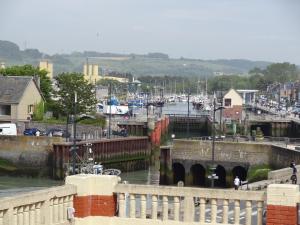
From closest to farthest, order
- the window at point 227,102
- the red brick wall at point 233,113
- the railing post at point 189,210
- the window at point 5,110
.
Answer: the railing post at point 189,210 → the window at point 5,110 → the red brick wall at point 233,113 → the window at point 227,102

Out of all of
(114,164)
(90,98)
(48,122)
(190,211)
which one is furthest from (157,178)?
(190,211)

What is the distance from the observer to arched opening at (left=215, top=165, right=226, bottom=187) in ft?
230

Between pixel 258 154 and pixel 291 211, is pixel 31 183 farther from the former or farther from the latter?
pixel 291 211

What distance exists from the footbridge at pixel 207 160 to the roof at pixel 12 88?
31443mm

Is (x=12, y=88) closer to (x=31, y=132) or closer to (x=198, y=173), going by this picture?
(x=31, y=132)

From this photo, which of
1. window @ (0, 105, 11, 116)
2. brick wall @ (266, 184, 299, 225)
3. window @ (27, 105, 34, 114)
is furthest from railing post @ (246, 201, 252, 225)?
window @ (27, 105, 34, 114)

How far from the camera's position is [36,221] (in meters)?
18.3

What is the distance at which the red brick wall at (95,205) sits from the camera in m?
19.7

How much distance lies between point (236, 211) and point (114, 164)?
6455cm

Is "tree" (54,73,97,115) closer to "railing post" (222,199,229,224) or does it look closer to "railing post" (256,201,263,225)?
"railing post" (222,199,229,224)

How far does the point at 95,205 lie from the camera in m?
19.8

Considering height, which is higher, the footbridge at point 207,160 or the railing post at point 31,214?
the railing post at point 31,214

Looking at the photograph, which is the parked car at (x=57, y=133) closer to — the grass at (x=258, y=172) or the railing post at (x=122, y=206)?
the grass at (x=258, y=172)

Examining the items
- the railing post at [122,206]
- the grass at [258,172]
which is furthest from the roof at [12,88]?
the railing post at [122,206]
